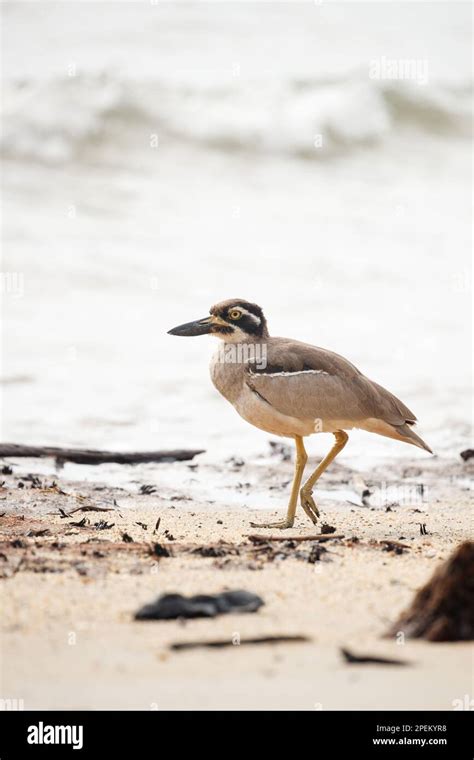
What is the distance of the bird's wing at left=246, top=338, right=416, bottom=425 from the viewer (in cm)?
864

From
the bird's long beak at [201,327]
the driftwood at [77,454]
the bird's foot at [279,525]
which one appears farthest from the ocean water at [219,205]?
the bird's foot at [279,525]

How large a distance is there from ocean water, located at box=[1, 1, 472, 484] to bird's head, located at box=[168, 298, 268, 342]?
6.61 ft

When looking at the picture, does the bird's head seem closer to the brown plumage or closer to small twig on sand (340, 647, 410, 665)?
the brown plumage

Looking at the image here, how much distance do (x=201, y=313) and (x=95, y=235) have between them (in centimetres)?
422

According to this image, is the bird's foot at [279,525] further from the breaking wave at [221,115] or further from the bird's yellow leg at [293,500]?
the breaking wave at [221,115]

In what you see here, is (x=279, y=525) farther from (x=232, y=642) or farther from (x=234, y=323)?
(x=232, y=642)

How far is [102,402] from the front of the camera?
43.4ft

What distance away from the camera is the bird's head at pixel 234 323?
366 inches

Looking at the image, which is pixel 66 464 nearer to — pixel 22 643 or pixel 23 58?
pixel 22 643

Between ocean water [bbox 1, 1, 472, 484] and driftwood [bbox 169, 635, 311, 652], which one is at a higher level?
ocean water [bbox 1, 1, 472, 484]

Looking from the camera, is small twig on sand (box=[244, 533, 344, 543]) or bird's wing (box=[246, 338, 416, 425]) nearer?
small twig on sand (box=[244, 533, 344, 543])

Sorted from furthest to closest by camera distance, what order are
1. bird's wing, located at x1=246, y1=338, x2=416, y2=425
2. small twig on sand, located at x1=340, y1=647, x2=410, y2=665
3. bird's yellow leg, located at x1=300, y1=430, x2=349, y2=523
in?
bird's yellow leg, located at x1=300, y1=430, x2=349, y2=523
bird's wing, located at x1=246, y1=338, x2=416, y2=425
small twig on sand, located at x1=340, y1=647, x2=410, y2=665

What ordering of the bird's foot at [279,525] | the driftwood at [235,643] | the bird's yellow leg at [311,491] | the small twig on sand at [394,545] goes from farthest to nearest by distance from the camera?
the bird's yellow leg at [311,491], the bird's foot at [279,525], the small twig on sand at [394,545], the driftwood at [235,643]

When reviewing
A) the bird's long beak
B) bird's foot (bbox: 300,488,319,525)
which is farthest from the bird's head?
bird's foot (bbox: 300,488,319,525)
